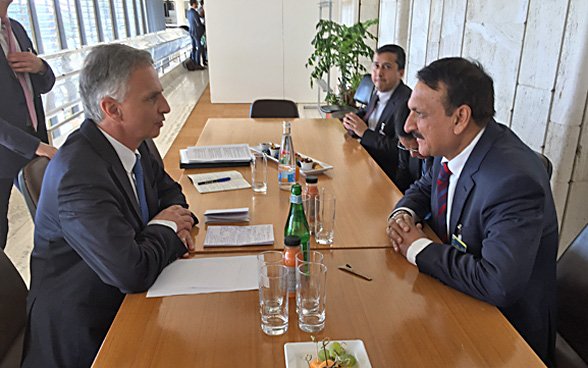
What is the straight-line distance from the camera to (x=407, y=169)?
3016 mm

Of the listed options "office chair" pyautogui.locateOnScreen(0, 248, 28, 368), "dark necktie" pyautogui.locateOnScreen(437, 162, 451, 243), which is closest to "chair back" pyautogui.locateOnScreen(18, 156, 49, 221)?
"office chair" pyautogui.locateOnScreen(0, 248, 28, 368)

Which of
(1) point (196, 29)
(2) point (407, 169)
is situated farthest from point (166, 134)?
(1) point (196, 29)

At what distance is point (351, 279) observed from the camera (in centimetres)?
143

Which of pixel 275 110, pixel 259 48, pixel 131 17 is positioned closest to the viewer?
pixel 275 110

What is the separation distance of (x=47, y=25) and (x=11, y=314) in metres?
6.16

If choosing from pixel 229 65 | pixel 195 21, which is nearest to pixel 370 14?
pixel 229 65

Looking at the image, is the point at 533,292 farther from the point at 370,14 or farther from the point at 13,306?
the point at 370,14

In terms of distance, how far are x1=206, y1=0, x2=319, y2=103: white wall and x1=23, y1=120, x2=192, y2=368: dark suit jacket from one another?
7.29 m

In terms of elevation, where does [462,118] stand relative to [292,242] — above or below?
above

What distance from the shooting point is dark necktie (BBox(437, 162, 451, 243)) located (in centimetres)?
173

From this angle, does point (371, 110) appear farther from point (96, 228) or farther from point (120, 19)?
point (120, 19)

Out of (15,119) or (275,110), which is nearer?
(15,119)

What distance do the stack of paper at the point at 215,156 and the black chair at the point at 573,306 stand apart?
5.39ft

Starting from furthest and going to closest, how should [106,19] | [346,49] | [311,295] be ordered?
1. [106,19]
2. [346,49]
3. [311,295]
